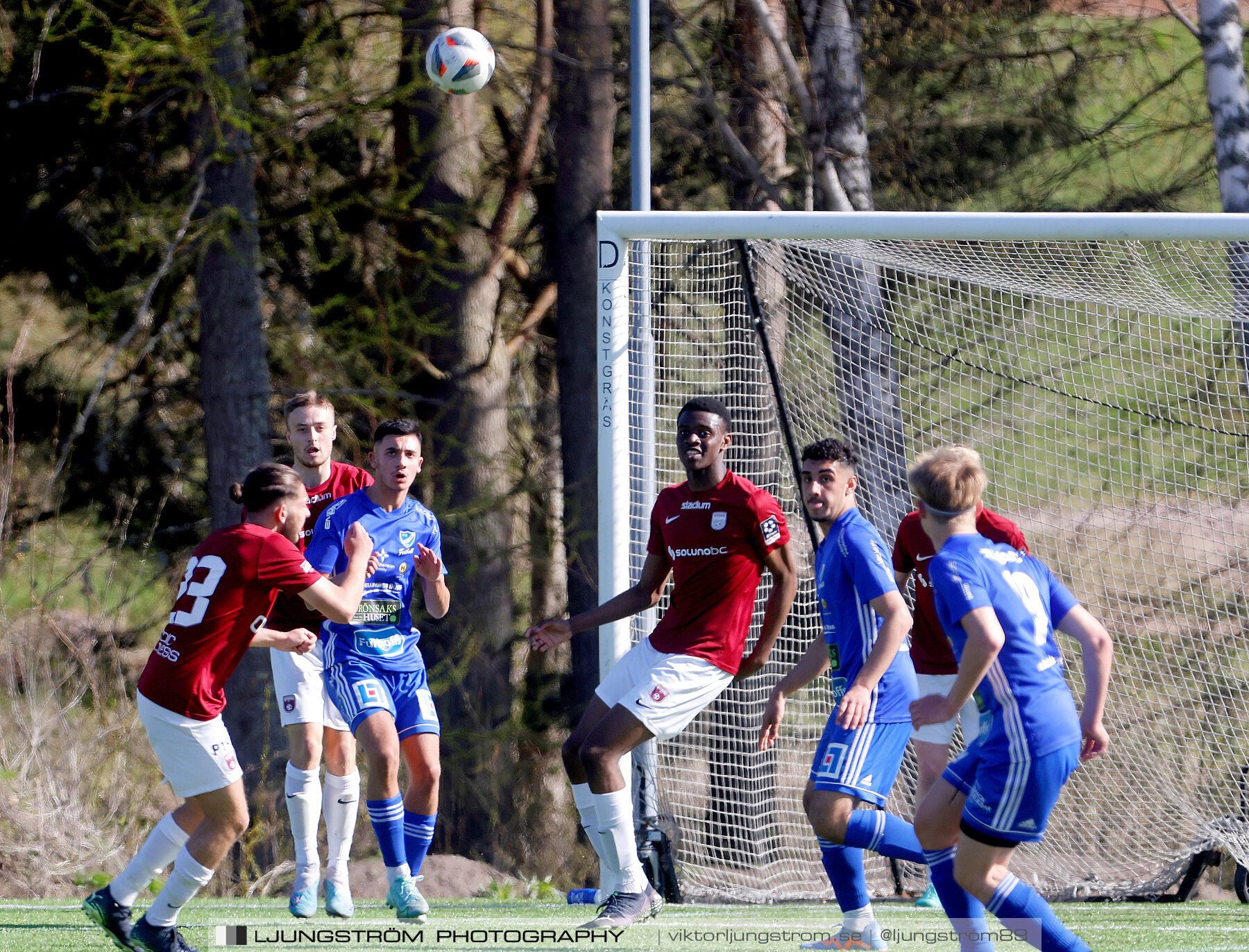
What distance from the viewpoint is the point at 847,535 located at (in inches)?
167

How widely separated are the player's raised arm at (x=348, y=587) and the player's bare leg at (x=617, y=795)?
102 centimetres

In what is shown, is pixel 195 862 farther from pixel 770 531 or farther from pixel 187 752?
pixel 770 531

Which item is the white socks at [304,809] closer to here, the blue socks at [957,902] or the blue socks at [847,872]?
the blue socks at [847,872]

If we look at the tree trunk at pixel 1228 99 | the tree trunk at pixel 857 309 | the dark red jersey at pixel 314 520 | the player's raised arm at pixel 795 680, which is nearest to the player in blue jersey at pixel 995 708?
the player's raised arm at pixel 795 680

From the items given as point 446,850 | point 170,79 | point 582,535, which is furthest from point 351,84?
point 446,850

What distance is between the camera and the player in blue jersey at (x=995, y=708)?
10.5ft

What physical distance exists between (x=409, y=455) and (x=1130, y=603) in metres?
5.02

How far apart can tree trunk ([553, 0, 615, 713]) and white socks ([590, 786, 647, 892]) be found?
5.76 meters

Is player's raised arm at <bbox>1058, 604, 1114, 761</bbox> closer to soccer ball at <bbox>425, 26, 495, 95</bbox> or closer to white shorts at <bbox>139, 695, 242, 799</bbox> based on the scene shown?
white shorts at <bbox>139, 695, 242, 799</bbox>

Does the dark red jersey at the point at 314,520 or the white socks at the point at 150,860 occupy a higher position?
the dark red jersey at the point at 314,520

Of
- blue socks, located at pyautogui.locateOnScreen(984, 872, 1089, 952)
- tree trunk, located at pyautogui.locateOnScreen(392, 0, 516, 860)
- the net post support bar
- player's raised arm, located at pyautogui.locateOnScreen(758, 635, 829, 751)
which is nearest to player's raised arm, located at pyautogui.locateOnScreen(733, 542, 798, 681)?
player's raised arm, located at pyautogui.locateOnScreen(758, 635, 829, 751)

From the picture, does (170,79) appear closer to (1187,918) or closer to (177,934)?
(177,934)

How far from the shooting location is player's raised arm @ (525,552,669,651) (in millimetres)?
4879

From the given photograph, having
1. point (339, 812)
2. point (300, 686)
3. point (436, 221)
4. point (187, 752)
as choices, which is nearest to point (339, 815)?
point (339, 812)
